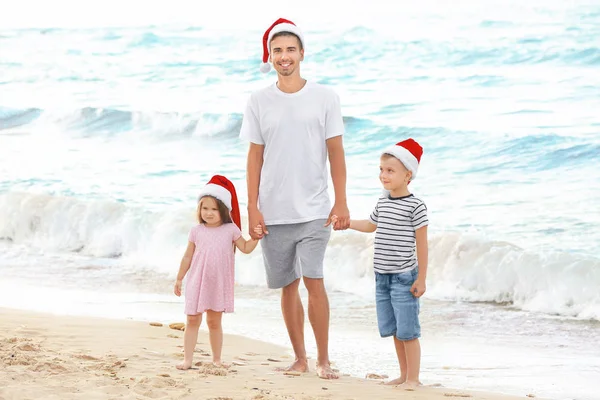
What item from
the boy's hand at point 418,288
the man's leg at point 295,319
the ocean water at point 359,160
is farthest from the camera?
the ocean water at point 359,160

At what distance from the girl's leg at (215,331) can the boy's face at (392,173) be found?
1.07 metres

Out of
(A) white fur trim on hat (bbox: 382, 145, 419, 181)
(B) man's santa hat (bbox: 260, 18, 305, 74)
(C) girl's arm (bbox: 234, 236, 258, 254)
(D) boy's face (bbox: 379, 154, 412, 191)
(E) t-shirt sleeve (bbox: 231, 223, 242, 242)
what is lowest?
(C) girl's arm (bbox: 234, 236, 258, 254)

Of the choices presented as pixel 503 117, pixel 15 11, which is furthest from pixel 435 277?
pixel 15 11

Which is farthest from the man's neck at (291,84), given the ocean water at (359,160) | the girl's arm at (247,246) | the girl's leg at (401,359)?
the ocean water at (359,160)

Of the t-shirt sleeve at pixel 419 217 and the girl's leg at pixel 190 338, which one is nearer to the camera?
the t-shirt sleeve at pixel 419 217

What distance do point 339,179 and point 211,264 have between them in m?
0.76

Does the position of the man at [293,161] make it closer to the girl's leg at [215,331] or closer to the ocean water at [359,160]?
the girl's leg at [215,331]

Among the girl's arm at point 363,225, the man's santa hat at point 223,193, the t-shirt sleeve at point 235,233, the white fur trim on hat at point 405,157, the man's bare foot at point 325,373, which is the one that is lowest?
the man's bare foot at point 325,373

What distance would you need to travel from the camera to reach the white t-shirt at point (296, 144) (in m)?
4.66

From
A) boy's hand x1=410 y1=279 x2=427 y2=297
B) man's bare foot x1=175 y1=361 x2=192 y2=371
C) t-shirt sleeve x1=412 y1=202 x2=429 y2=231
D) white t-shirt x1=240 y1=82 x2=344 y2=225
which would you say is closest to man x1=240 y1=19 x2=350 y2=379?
white t-shirt x1=240 y1=82 x2=344 y2=225

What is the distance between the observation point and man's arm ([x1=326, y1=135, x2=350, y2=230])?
4.64 meters

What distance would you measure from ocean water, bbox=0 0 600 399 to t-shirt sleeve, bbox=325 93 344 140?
1.47 metres

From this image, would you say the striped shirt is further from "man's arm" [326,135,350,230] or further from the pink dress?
the pink dress

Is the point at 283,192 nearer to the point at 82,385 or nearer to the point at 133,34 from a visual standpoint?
the point at 82,385
